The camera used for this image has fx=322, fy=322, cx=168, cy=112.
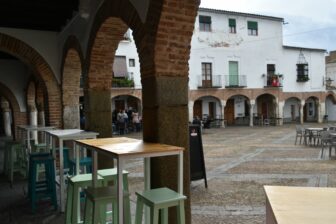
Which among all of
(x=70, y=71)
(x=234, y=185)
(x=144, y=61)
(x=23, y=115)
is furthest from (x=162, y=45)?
(x=23, y=115)

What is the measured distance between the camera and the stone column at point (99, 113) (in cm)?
527

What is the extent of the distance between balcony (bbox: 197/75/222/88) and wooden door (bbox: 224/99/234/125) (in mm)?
2919

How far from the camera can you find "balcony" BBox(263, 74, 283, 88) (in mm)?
23930

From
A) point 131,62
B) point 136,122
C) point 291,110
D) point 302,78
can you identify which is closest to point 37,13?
point 136,122

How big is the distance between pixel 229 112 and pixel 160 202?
75.8ft

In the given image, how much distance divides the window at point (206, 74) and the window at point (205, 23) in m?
2.33

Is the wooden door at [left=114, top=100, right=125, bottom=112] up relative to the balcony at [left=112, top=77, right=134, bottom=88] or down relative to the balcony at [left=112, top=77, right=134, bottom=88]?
down

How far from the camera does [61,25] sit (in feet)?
22.9

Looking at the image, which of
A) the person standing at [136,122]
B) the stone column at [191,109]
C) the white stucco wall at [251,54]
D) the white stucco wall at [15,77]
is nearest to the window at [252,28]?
the white stucco wall at [251,54]

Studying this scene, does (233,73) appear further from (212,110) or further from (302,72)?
(302,72)

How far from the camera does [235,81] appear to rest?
2308 cm

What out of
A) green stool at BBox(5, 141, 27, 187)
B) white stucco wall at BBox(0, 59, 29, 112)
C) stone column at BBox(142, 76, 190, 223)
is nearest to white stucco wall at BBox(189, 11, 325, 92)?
white stucco wall at BBox(0, 59, 29, 112)

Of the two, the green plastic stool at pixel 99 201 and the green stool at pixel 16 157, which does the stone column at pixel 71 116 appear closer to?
the green stool at pixel 16 157

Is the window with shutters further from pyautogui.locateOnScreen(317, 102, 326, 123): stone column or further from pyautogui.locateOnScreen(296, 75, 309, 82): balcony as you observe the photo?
pyautogui.locateOnScreen(317, 102, 326, 123): stone column
